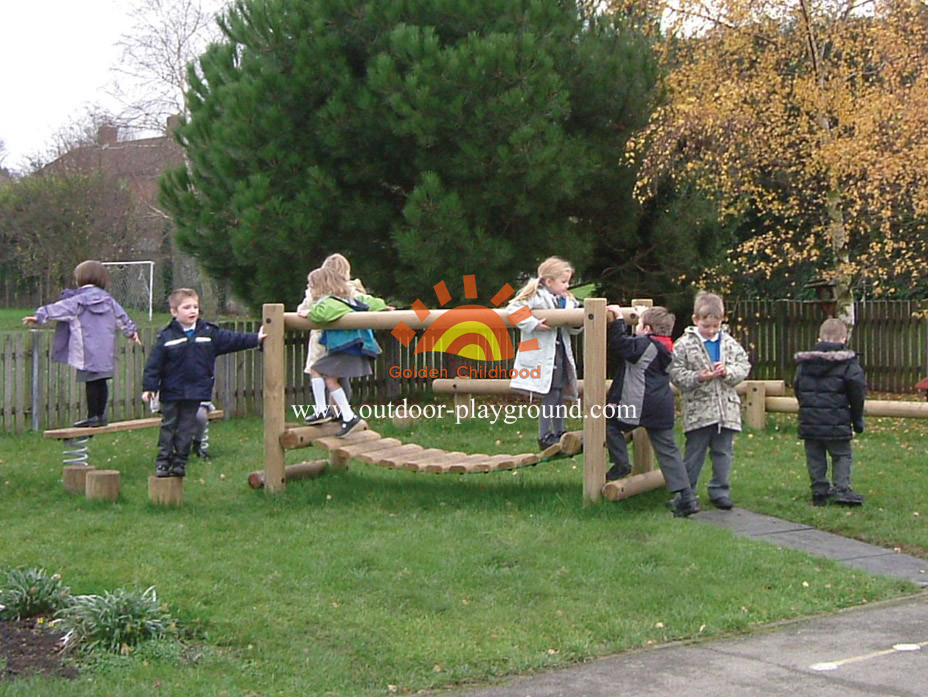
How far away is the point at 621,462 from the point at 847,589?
271 cm

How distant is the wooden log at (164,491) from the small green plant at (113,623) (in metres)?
3.15

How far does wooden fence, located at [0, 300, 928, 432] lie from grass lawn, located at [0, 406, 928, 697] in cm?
343

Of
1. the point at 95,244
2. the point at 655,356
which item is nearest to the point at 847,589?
the point at 655,356

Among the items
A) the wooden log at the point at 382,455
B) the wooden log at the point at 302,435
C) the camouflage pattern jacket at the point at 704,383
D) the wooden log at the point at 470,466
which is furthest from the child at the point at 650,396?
the wooden log at the point at 302,435

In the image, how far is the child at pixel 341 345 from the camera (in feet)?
32.9

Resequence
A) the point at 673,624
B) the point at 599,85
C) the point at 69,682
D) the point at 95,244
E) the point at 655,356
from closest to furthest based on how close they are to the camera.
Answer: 1. the point at 69,682
2. the point at 673,624
3. the point at 655,356
4. the point at 599,85
5. the point at 95,244

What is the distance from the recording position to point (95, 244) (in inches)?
1869

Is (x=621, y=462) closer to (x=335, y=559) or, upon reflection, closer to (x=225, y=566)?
(x=335, y=559)

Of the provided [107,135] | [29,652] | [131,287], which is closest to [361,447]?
[29,652]

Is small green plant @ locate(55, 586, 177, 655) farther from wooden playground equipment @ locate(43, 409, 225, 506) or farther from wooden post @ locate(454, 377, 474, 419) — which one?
wooden post @ locate(454, 377, 474, 419)

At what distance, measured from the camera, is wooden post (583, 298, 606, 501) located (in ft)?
29.1

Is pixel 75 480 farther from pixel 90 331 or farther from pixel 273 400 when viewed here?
pixel 273 400

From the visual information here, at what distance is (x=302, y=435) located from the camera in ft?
32.7

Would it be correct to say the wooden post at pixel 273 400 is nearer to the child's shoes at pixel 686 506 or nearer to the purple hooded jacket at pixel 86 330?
the purple hooded jacket at pixel 86 330
